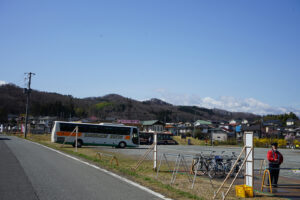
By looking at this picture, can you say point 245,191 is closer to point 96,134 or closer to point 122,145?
point 96,134

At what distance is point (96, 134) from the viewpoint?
33.9 m

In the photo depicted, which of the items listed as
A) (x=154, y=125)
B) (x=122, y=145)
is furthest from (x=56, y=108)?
(x=122, y=145)

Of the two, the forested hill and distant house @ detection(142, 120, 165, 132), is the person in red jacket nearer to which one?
distant house @ detection(142, 120, 165, 132)

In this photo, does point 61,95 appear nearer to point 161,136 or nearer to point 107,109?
point 107,109

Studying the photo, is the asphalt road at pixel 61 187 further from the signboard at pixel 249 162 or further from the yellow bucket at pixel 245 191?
the signboard at pixel 249 162

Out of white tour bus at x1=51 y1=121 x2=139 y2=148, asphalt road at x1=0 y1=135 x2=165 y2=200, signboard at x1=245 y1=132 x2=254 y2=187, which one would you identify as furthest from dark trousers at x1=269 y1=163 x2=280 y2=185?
white tour bus at x1=51 y1=121 x2=139 y2=148

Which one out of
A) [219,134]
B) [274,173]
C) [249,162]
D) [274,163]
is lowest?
[219,134]

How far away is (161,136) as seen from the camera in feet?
183

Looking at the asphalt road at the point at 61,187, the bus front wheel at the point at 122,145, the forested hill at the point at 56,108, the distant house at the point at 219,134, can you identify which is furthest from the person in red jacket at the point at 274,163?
the forested hill at the point at 56,108

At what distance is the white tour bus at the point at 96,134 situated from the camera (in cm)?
3244

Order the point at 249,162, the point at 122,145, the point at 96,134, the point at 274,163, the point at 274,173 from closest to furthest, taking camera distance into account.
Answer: the point at 249,162
the point at 274,173
the point at 274,163
the point at 96,134
the point at 122,145

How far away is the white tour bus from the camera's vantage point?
3244cm

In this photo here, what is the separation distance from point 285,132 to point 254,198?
300 feet

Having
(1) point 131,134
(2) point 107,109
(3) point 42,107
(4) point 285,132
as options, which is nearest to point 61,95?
(2) point 107,109
